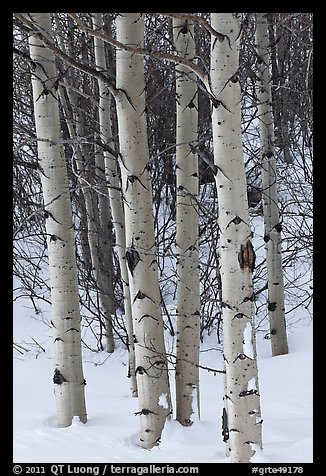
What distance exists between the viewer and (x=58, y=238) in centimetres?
483

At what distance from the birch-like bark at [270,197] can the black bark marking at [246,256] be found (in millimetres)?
4537

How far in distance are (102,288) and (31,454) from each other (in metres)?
5.05

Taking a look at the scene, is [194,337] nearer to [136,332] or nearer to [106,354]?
[136,332]

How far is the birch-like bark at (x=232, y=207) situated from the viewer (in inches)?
128

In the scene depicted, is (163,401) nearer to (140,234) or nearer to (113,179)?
(140,234)

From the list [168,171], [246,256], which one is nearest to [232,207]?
[246,256]

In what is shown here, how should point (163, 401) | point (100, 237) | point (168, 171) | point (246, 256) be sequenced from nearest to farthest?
1. point (246, 256)
2. point (163, 401)
3. point (100, 237)
4. point (168, 171)

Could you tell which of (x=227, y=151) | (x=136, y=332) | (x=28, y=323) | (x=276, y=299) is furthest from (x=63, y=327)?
(x=28, y=323)

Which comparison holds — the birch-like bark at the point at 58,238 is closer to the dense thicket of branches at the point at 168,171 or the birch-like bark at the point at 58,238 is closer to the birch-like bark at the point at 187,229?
the birch-like bark at the point at 187,229

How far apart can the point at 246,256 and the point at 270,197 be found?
15.1 ft

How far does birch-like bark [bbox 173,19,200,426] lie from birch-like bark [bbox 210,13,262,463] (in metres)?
1.48

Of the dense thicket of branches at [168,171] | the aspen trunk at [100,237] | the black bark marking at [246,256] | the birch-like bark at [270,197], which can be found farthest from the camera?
the dense thicket of branches at [168,171]

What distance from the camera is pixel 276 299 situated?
783 centimetres

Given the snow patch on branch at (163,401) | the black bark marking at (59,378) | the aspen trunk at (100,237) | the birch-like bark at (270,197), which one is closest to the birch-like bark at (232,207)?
the snow patch on branch at (163,401)
